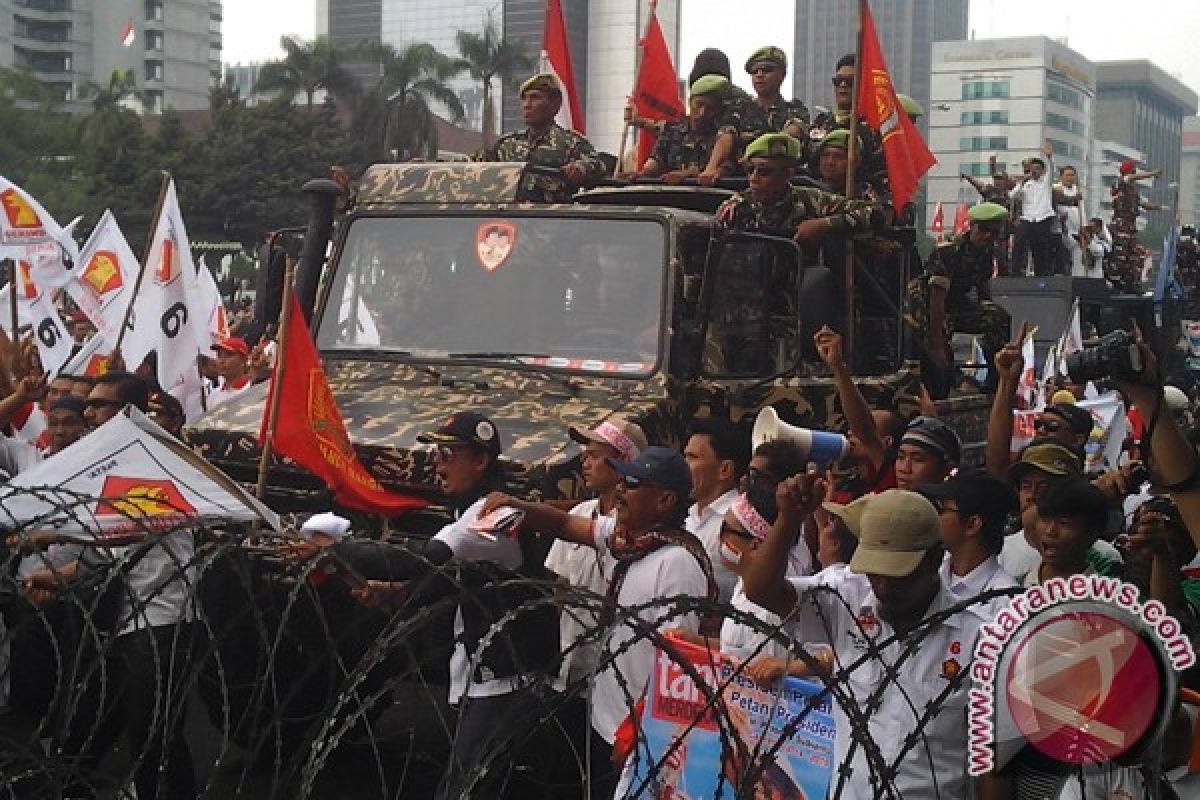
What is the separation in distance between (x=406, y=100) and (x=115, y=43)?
6434 centimetres

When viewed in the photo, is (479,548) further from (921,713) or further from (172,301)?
(172,301)

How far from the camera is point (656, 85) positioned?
11453 mm

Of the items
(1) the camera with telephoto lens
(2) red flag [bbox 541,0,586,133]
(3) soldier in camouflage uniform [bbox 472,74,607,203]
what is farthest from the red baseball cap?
(1) the camera with telephoto lens

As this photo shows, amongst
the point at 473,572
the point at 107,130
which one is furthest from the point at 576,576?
the point at 107,130

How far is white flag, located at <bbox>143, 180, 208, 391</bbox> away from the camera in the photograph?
9945 millimetres

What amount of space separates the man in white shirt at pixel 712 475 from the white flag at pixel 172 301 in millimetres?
4482

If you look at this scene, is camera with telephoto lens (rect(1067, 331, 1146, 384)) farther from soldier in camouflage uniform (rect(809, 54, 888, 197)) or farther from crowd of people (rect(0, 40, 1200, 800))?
soldier in camouflage uniform (rect(809, 54, 888, 197))

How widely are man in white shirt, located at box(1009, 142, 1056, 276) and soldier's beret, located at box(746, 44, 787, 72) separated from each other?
11.9m

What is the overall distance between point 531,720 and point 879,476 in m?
3.30

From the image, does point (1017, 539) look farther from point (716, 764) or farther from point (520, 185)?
point (520, 185)

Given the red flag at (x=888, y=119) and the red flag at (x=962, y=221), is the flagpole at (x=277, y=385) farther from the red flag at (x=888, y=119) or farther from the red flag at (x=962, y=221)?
the red flag at (x=962, y=221)

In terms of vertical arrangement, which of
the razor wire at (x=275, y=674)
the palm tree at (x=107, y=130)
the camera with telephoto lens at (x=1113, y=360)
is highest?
the palm tree at (x=107, y=130)

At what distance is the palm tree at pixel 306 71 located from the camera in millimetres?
65500

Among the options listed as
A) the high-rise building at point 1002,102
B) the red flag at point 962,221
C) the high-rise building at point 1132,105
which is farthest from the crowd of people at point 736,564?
the high-rise building at point 1132,105
